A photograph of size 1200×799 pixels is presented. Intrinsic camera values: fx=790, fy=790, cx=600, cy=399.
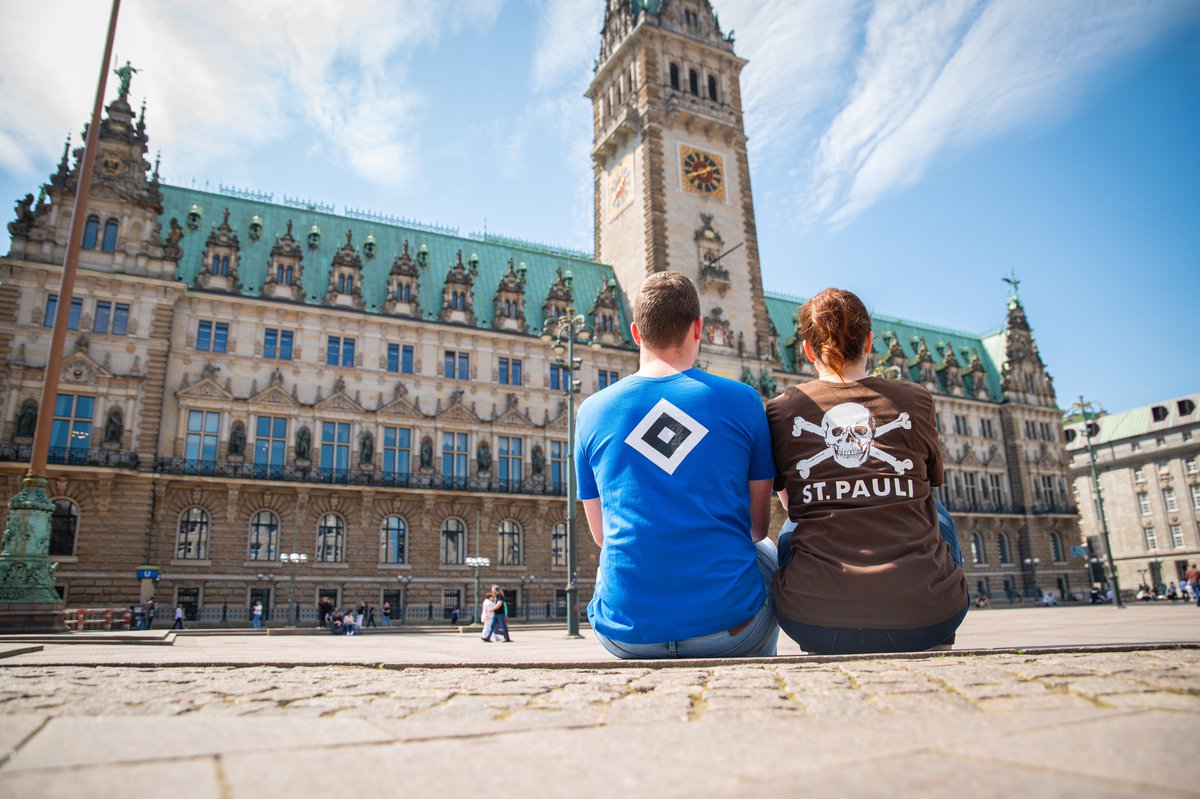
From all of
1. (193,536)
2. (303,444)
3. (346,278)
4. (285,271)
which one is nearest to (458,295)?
(346,278)

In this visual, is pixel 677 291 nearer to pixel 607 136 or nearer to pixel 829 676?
pixel 829 676

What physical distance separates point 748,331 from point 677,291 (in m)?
43.4

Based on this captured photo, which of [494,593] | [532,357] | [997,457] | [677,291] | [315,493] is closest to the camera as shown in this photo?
[677,291]

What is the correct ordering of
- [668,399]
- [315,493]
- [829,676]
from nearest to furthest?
[829,676], [668,399], [315,493]

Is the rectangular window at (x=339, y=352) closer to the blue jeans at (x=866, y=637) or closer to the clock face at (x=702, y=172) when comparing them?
the clock face at (x=702, y=172)

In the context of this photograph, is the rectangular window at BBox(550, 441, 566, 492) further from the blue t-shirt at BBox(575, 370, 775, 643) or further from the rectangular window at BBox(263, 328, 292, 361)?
the blue t-shirt at BBox(575, 370, 775, 643)

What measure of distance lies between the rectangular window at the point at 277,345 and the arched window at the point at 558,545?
50.2ft

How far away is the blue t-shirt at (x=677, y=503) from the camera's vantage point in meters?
4.17

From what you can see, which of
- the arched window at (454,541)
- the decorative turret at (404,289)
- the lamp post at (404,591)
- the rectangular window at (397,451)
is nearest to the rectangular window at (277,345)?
the decorative turret at (404,289)

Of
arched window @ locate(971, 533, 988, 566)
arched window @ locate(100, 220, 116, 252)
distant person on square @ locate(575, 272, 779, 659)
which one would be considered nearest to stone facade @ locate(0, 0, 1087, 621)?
arched window @ locate(100, 220, 116, 252)

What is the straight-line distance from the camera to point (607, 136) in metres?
49.6

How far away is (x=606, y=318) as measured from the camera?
152 ft

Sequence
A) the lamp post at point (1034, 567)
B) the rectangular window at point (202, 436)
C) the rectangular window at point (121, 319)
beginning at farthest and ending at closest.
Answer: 1. the lamp post at point (1034, 567)
2. the rectangular window at point (202, 436)
3. the rectangular window at point (121, 319)

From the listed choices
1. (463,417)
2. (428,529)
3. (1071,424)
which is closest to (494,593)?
(428,529)
